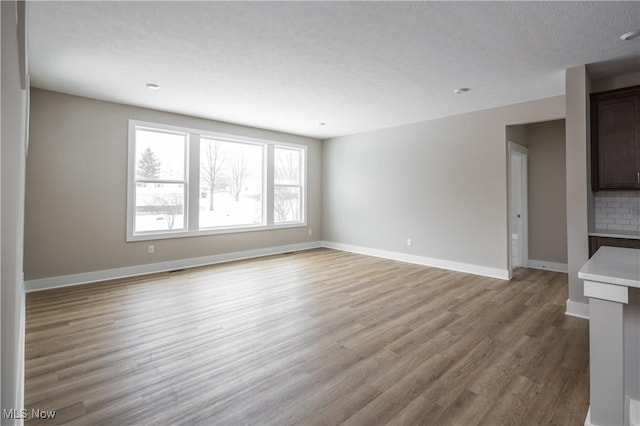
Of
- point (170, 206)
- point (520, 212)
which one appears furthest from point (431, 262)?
point (170, 206)

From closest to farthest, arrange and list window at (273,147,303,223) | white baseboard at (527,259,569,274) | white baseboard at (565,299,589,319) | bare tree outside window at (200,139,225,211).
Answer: white baseboard at (565,299,589,319), white baseboard at (527,259,569,274), bare tree outside window at (200,139,225,211), window at (273,147,303,223)

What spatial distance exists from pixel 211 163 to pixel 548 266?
20.7 feet

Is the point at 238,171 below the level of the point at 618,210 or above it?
above

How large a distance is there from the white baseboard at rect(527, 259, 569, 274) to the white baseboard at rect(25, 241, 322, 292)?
472 centimetres

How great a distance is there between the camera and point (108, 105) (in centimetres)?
458

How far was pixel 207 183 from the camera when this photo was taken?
5.71m

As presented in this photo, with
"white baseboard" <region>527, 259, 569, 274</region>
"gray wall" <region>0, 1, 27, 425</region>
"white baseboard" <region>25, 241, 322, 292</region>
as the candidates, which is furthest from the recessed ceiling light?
"white baseboard" <region>25, 241, 322, 292</region>

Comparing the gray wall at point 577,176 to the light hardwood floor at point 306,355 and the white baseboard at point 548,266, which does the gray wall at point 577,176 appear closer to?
the light hardwood floor at point 306,355

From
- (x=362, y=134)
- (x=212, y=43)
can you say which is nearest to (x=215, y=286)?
(x=212, y=43)

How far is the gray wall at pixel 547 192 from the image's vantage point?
5133mm

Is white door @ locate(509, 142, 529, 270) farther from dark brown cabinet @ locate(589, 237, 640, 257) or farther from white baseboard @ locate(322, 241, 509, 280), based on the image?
dark brown cabinet @ locate(589, 237, 640, 257)

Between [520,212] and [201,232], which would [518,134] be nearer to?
[520,212]

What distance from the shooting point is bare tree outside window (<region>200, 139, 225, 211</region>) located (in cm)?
566

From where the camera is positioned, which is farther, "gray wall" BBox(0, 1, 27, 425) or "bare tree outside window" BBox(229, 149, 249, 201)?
"bare tree outside window" BBox(229, 149, 249, 201)
